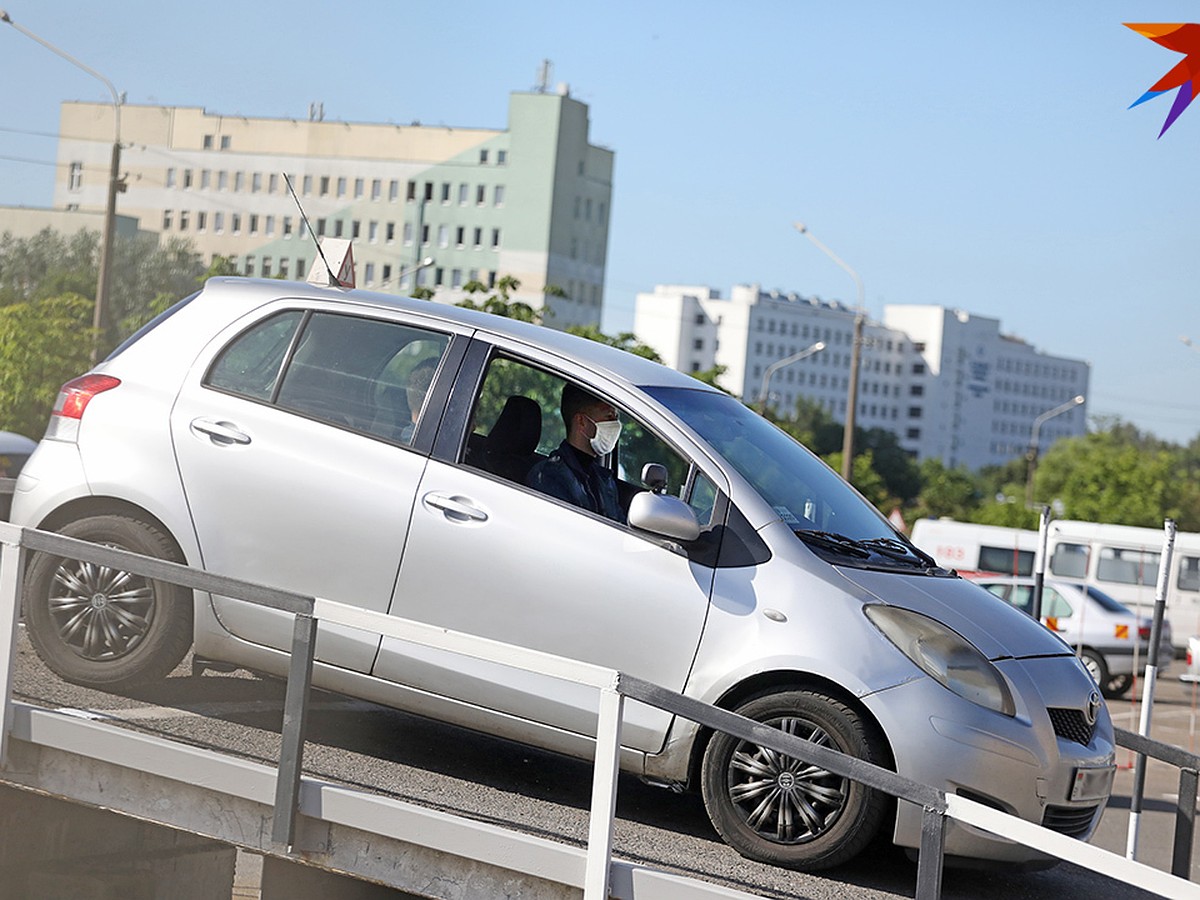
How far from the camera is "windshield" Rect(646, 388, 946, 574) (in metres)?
5.41

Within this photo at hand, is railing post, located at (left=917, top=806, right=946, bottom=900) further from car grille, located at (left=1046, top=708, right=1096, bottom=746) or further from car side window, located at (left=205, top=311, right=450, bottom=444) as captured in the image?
car side window, located at (left=205, top=311, right=450, bottom=444)

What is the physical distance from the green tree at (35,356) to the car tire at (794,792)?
22.5m

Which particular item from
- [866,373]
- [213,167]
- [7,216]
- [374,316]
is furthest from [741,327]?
[374,316]

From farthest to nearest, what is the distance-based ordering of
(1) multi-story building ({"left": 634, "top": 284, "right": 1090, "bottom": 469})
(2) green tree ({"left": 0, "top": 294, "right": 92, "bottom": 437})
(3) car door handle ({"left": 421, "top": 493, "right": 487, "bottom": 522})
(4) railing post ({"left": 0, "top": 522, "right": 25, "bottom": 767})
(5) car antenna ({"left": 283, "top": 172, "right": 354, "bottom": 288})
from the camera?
(1) multi-story building ({"left": 634, "top": 284, "right": 1090, "bottom": 469}), (2) green tree ({"left": 0, "top": 294, "right": 92, "bottom": 437}), (5) car antenna ({"left": 283, "top": 172, "right": 354, "bottom": 288}), (3) car door handle ({"left": 421, "top": 493, "right": 487, "bottom": 522}), (4) railing post ({"left": 0, "top": 522, "right": 25, "bottom": 767})

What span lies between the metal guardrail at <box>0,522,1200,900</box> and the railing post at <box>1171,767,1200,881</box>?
0.05 m

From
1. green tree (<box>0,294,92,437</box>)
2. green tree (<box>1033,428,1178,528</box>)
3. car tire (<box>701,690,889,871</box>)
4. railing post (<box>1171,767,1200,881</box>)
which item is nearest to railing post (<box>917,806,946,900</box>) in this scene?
car tire (<box>701,690,889,871</box>)

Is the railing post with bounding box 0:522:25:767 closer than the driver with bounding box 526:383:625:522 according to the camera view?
Yes

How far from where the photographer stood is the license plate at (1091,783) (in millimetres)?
5055

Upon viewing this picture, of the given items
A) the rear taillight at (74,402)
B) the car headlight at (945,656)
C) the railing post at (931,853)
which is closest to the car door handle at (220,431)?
the rear taillight at (74,402)

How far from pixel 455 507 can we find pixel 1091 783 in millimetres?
2320

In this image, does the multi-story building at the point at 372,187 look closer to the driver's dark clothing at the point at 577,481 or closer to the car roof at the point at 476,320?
the car roof at the point at 476,320

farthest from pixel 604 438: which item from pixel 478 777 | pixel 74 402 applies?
pixel 74 402

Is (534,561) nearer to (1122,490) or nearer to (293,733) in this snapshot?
(293,733)

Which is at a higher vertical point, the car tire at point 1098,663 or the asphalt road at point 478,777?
the asphalt road at point 478,777
